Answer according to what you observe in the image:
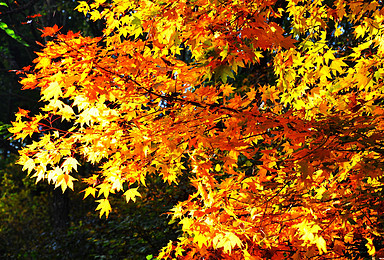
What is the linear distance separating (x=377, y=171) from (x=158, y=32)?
1823mm

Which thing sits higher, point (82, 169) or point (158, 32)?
point (158, 32)

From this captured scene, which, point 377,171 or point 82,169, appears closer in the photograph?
point 377,171

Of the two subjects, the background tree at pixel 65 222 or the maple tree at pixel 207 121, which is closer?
the maple tree at pixel 207 121

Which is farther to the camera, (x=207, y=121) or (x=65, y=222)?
(x=65, y=222)

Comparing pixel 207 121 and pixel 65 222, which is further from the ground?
pixel 207 121

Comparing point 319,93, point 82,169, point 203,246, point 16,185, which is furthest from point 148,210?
point 16,185

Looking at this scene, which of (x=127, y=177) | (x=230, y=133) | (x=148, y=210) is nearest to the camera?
(x=230, y=133)

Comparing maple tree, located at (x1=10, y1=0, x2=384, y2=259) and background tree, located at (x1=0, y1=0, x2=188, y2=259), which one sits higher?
maple tree, located at (x1=10, y1=0, x2=384, y2=259)

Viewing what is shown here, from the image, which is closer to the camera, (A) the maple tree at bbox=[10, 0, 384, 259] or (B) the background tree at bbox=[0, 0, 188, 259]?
(A) the maple tree at bbox=[10, 0, 384, 259]

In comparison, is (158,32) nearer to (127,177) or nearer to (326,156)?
(127,177)

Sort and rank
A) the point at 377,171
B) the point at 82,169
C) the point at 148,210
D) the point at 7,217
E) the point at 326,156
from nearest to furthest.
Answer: the point at 326,156 < the point at 377,171 < the point at 148,210 < the point at 7,217 < the point at 82,169

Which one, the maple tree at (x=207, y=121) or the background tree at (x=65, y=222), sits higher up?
the maple tree at (x=207, y=121)

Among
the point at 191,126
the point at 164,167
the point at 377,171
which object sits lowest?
the point at 377,171

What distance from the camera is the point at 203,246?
2.65 meters
